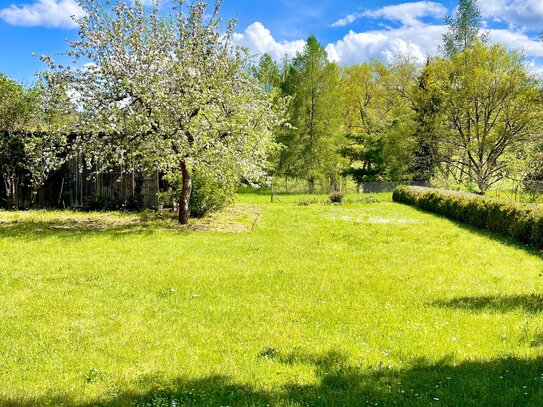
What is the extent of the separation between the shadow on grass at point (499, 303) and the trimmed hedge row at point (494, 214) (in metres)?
5.31

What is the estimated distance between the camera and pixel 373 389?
3.65 m

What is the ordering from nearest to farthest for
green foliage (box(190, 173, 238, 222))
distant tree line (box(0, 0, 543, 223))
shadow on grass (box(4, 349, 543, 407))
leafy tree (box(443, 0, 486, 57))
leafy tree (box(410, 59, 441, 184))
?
1. shadow on grass (box(4, 349, 543, 407))
2. distant tree line (box(0, 0, 543, 223))
3. green foliage (box(190, 173, 238, 222))
4. leafy tree (box(410, 59, 441, 184))
5. leafy tree (box(443, 0, 486, 57))

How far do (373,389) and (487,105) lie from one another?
1081 inches

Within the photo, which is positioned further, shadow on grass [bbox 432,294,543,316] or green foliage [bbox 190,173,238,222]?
green foliage [bbox 190,173,238,222]

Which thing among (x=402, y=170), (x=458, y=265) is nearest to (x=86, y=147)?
(x=458, y=265)

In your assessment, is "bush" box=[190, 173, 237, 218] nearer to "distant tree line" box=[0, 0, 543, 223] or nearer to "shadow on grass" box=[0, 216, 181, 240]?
"distant tree line" box=[0, 0, 543, 223]

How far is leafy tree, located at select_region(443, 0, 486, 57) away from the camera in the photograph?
33.9 metres

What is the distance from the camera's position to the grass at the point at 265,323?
12.0ft

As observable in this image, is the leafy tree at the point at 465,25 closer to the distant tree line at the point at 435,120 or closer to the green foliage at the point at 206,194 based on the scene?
the distant tree line at the point at 435,120

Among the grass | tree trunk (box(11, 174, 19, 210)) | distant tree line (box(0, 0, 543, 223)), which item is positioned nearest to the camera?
the grass

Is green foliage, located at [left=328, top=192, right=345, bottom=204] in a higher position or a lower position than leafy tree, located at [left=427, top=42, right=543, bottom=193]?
lower

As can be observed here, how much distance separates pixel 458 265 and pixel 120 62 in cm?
1005

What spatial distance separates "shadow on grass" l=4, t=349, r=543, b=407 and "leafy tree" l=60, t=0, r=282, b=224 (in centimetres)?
838

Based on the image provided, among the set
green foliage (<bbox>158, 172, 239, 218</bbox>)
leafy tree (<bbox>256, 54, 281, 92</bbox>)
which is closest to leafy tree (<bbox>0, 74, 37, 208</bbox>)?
green foliage (<bbox>158, 172, 239, 218</bbox>)
